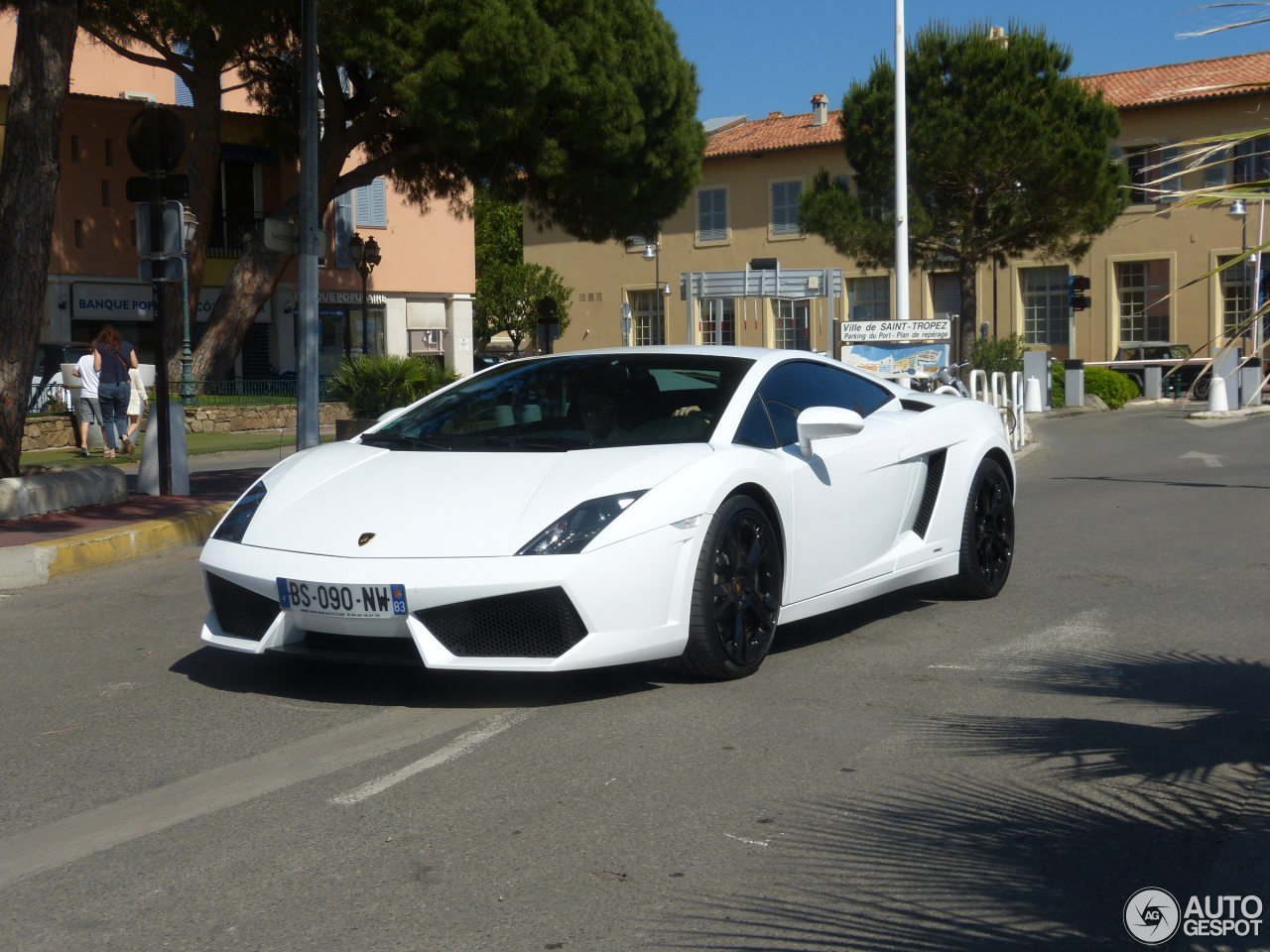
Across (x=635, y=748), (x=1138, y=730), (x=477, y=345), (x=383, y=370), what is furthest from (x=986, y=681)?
(x=477, y=345)

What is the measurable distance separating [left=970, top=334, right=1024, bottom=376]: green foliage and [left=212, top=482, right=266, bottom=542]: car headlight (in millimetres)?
27398

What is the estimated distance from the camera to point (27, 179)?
10594 millimetres

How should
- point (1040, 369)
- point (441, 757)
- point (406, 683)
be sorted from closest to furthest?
point (441, 757)
point (406, 683)
point (1040, 369)

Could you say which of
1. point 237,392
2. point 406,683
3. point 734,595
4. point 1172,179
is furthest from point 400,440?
point 237,392

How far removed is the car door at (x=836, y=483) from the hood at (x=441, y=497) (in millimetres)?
637

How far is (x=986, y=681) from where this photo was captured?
5.43 meters

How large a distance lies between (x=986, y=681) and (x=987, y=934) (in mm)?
2480

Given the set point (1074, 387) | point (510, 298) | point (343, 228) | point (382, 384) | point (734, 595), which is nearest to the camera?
point (734, 595)

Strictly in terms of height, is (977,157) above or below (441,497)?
above

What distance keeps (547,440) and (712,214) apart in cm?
5131

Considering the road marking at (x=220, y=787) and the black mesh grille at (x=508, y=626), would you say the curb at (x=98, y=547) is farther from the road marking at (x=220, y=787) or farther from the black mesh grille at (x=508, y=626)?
the black mesh grille at (x=508, y=626)

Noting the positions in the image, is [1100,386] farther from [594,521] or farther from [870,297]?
[594,521]

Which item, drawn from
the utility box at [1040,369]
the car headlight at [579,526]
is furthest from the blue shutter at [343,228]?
Result: the car headlight at [579,526]

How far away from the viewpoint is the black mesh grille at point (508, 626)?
15.8ft
